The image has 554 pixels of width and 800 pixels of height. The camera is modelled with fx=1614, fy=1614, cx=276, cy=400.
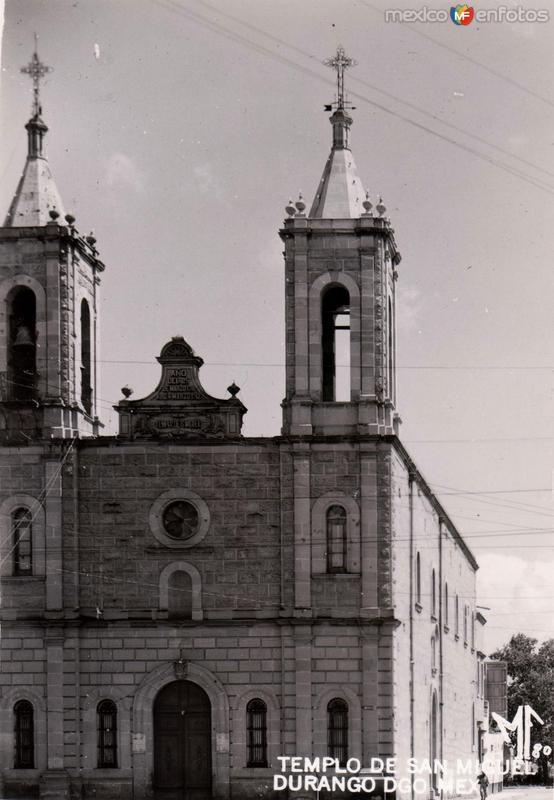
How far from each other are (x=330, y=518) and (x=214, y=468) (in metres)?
3.38

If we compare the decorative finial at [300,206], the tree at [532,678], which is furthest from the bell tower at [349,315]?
the tree at [532,678]

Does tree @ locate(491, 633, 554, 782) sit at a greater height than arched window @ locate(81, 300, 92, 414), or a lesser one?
lesser

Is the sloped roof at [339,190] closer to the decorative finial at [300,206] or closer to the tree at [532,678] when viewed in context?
the decorative finial at [300,206]

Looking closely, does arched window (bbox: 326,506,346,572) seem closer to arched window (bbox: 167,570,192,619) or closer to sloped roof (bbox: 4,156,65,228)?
arched window (bbox: 167,570,192,619)

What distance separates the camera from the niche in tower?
44.0 m

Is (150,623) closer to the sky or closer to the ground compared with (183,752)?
closer to the sky

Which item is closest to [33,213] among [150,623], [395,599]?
[150,623]

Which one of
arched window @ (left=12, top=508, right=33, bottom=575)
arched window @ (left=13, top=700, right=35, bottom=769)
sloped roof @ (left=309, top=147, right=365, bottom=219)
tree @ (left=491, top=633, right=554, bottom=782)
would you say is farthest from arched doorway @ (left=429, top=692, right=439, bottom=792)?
tree @ (left=491, top=633, right=554, bottom=782)

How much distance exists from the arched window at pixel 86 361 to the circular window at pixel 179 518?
4.53m

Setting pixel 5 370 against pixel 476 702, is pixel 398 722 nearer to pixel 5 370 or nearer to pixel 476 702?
pixel 5 370

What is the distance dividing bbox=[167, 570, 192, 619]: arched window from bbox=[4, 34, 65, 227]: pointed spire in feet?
34.0

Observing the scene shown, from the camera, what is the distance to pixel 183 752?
4247 cm

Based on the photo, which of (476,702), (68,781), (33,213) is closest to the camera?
(68,781)

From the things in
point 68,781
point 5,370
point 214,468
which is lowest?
point 68,781
